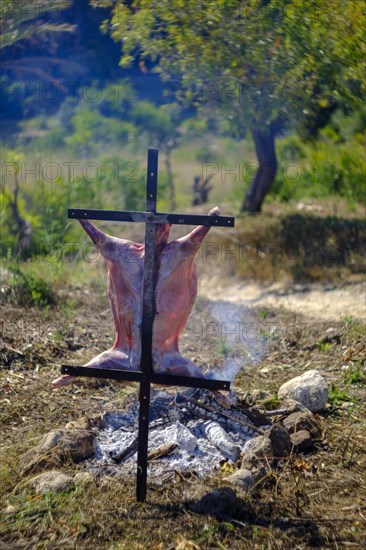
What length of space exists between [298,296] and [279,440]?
213 inches

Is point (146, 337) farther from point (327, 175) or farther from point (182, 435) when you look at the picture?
point (327, 175)

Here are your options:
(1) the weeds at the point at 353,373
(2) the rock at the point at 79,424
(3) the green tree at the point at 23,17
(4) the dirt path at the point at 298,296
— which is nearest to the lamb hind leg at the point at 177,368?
(2) the rock at the point at 79,424

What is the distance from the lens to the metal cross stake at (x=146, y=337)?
12.1 feet

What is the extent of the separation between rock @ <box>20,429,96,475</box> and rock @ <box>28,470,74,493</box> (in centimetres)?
13

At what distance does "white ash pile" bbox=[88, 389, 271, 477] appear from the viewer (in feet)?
13.9

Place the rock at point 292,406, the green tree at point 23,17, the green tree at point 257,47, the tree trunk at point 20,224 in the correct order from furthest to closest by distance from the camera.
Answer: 1. the tree trunk at point 20,224
2. the green tree at point 23,17
3. the green tree at point 257,47
4. the rock at point 292,406

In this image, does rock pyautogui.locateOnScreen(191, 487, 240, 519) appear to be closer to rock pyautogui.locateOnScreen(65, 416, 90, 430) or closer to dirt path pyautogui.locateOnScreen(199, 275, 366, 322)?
rock pyautogui.locateOnScreen(65, 416, 90, 430)

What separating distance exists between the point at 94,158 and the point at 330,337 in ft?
40.3

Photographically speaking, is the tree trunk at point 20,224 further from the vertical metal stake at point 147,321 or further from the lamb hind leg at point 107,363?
the vertical metal stake at point 147,321

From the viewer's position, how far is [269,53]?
8.23 m

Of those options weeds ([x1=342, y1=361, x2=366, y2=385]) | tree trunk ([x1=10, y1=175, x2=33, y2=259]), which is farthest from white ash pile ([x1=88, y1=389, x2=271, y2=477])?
tree trunk ([x1=10, y1=175, x2=33, y2=259])

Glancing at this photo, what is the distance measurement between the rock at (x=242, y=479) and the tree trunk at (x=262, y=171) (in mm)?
8419

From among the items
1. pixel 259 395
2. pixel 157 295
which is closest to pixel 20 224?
pixel 259 395

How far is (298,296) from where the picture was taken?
31.3 ft
